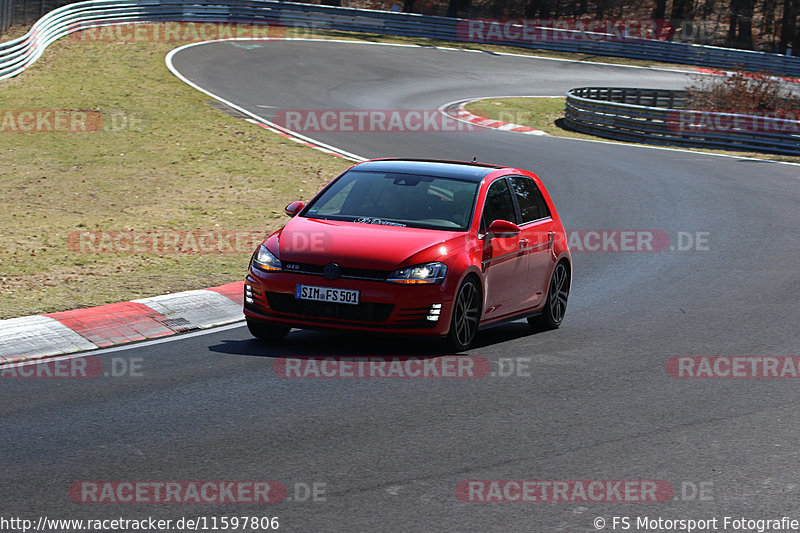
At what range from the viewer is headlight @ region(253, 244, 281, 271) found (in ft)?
31.8

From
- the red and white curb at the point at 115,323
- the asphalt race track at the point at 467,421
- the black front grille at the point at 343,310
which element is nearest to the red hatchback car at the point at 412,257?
the black front grille at the point at 343,310

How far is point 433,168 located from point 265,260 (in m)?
2.12

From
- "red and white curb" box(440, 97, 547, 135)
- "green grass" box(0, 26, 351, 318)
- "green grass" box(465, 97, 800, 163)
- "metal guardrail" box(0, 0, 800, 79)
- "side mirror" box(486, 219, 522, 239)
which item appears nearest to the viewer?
"side mirror" box(486, 219, 522, 239)

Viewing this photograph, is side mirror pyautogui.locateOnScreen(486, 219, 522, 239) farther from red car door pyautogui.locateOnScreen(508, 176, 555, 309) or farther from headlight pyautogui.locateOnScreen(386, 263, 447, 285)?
headlight pyautogui.locateOnScreen(386, 263, 447, 285)

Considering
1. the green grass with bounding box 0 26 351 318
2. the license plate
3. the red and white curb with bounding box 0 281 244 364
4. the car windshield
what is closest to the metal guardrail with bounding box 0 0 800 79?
the green grass with bounding box 0 26 351 318

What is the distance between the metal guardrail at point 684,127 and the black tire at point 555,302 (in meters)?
19.6

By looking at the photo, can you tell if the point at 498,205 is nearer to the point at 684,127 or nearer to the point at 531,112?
the point at 684,127

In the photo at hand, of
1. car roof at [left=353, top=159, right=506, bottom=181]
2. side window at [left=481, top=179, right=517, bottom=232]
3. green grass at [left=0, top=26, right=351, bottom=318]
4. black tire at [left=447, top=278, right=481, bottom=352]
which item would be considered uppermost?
car roof at [left=353, top=159, right=506, bottom=181]

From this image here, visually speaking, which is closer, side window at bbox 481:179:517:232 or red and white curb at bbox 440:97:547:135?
side window at bbox 481:179:517:232

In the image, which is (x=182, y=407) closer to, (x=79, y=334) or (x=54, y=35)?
(x=79, y=334)

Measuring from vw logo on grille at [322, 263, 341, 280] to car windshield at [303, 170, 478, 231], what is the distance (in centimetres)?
93

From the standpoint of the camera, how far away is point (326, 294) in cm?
941

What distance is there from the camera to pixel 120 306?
11.1 metres

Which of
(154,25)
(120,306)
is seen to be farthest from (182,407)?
(154,25)
